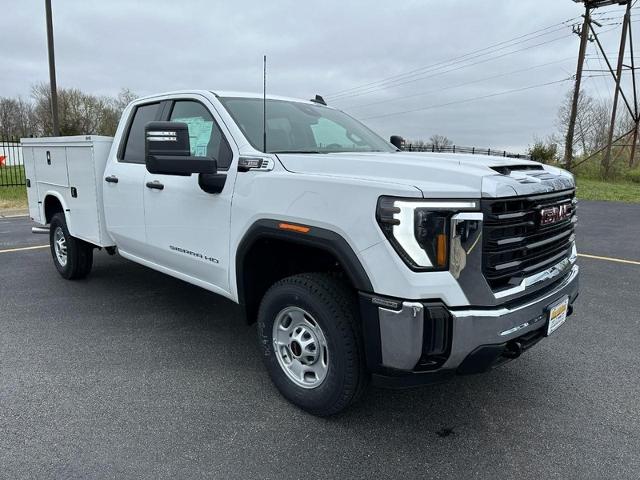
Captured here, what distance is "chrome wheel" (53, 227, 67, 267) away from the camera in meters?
5.75

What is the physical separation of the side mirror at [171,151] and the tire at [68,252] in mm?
2906

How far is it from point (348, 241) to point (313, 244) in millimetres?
259

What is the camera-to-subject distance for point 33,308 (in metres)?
4.82

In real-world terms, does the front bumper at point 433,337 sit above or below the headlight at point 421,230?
below

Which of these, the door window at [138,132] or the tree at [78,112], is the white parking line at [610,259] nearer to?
the door window at [138,132]

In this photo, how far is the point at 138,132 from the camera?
4516 millimetres

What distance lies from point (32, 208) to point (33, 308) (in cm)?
189

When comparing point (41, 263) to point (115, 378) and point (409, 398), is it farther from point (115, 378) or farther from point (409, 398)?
point (409, 398)

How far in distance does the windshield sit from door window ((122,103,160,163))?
1020mm

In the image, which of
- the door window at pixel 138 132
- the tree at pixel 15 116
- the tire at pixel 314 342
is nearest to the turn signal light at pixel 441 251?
the tire at pixel 314 342

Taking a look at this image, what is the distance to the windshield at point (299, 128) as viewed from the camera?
3.52 meters

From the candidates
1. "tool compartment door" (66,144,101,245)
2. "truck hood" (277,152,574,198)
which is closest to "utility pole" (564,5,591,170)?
"truck hood" (277,152,574,198)

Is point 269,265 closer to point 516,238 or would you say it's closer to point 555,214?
point 516,238

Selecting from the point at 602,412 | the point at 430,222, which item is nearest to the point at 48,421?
the point at 430,222
